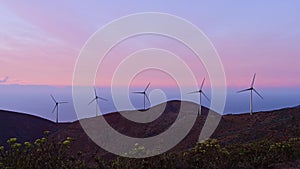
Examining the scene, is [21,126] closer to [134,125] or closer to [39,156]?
[134,125]

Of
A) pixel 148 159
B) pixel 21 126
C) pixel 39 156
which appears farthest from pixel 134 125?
pixel 39 156

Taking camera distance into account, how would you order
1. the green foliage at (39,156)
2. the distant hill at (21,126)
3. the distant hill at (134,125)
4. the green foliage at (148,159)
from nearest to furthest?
1. the green foliage at (39,156)
2. the green foliage at (148,159)
3. the distant hill at (134,125)
4. the distant hill at (21,126)

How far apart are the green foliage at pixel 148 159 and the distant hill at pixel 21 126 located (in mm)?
34906

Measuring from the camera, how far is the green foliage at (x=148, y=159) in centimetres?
603

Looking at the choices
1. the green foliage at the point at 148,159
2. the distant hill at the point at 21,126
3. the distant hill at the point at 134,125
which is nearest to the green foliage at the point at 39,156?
the green foliage at the point at 148,159

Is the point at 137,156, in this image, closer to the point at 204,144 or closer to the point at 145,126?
the point at 204,144

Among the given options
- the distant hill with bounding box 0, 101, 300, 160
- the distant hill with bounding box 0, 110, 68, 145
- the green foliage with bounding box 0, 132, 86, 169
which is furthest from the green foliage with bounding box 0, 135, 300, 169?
the distant hill with bounding box 0, 110, 68, 145

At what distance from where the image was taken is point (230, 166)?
7.80 metres

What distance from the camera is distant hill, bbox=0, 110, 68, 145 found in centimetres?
4156

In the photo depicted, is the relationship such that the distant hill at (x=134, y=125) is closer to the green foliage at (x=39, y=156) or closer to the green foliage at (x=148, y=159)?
the green foliage at (x=148, y=159)

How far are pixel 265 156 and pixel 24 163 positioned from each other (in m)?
5.80

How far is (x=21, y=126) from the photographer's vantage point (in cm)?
4450

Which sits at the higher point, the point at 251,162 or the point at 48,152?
the point at 48,152

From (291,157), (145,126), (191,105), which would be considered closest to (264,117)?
(145,126)
